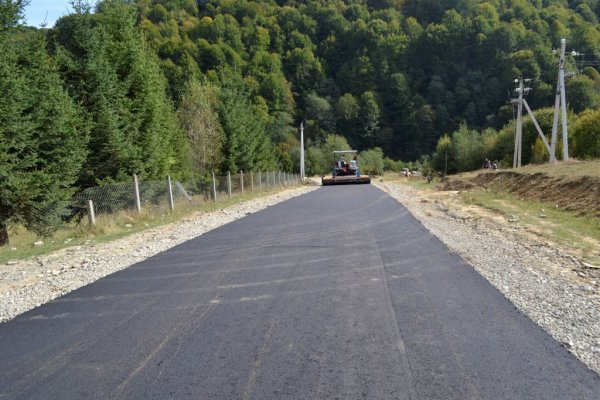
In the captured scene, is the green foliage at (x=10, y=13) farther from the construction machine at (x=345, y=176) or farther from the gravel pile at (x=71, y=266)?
the construction machine at (x=345, y=176)

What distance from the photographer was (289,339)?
424 cm

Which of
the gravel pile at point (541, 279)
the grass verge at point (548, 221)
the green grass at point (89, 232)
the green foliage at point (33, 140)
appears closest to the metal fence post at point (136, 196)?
the green grass at point (89, 232)

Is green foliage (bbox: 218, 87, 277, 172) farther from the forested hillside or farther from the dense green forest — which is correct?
the forested hillside

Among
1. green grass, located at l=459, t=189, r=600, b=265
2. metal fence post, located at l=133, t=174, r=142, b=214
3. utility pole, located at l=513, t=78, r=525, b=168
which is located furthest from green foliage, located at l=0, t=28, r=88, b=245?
utility pole, located at l=513, t=78, r=525, b=168

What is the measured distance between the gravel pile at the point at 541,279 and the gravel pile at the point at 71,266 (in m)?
5.80

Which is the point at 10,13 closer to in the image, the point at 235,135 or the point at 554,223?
the point at 554,223

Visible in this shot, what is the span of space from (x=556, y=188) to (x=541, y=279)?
12071mm

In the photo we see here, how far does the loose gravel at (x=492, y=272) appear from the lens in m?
4.69

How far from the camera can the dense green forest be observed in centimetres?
1325

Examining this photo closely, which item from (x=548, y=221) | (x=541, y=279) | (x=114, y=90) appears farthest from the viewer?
(x=114, y=90)

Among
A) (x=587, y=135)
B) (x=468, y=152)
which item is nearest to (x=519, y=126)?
(x=587, y=135)

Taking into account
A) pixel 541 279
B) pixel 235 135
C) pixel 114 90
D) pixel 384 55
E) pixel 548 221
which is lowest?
pixel 548 221

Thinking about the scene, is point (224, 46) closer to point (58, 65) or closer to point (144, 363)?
point (58, 65)

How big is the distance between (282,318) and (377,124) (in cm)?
12062
